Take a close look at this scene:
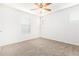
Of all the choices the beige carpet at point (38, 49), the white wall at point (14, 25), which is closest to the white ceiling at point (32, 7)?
the white wall at point (14, 25)

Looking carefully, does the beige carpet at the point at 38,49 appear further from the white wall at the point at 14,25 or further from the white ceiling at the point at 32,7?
the white ceiling at the point at 32,7

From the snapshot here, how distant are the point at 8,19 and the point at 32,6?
361 millimetres

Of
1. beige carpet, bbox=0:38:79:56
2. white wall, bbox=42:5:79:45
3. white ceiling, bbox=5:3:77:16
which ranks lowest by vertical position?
beige carpet, bbox=0:38:79:56

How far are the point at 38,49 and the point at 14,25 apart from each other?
453 millimetres

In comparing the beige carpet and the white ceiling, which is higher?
the white ceiling

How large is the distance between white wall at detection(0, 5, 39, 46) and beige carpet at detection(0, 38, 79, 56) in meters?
0.08

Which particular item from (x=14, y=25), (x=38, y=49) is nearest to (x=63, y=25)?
(x=38, y=49)

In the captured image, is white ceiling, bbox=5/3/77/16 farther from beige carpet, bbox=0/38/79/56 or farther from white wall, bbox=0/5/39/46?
beige carpet, bbox=0/38/79/56

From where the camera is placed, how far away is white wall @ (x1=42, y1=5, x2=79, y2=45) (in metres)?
1.54

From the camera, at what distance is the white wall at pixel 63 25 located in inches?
60.6

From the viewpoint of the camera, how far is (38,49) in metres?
1.60

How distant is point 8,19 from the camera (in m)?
1.56

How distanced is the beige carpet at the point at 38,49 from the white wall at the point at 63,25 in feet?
0.31

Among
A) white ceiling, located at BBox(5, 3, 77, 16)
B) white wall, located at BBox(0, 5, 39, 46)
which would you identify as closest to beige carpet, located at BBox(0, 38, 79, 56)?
white wall, located at BBox(0, 5, 39, 46)
